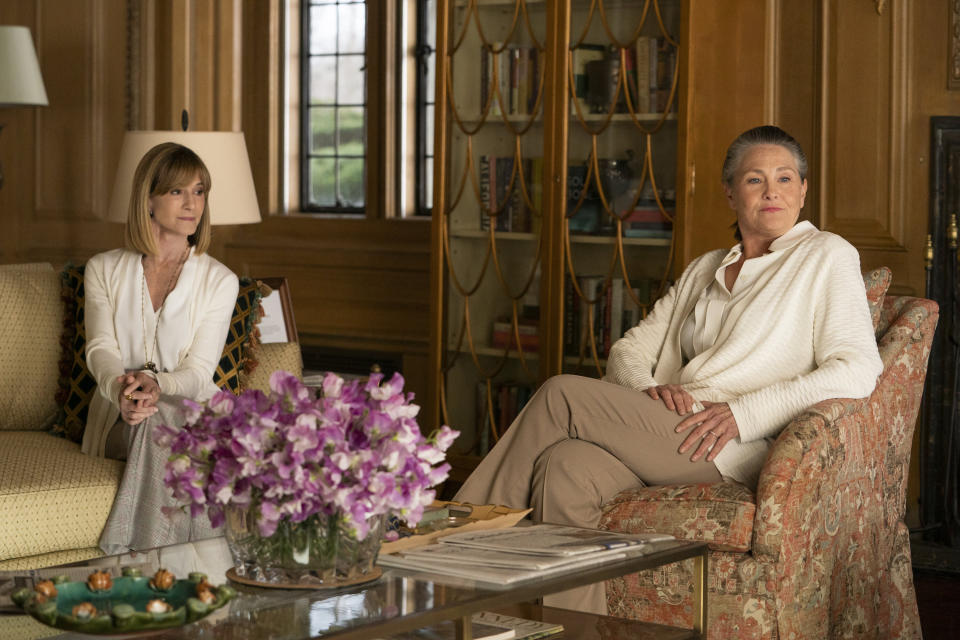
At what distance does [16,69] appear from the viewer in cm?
→ 486

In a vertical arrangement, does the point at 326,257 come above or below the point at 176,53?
below

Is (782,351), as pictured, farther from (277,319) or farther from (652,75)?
(277,319)

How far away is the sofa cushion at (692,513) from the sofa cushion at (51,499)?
1.15 meters

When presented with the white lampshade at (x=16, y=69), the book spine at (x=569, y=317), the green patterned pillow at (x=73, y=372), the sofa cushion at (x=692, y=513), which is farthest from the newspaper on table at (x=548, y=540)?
the white lampshade at (x=16, y=69)

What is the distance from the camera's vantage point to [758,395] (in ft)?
9.50

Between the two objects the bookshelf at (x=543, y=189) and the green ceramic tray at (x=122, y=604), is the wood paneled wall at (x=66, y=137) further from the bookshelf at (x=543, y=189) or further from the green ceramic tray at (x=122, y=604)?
the green ceramic tray at (x=122, y=604)

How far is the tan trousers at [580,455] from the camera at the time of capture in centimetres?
284

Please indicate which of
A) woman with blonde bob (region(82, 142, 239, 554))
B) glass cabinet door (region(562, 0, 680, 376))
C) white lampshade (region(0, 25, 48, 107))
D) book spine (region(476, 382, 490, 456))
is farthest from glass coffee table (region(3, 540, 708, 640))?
white lampshade (region(0, 25, 48, 107))

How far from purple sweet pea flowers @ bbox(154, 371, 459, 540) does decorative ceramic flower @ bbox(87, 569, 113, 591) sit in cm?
18

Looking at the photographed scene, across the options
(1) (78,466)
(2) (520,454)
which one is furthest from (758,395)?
(1) (78,466)

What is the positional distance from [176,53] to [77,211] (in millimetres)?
835

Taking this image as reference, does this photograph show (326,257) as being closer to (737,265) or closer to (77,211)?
(77,211)

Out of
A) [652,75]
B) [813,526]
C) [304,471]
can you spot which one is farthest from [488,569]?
[652,75]

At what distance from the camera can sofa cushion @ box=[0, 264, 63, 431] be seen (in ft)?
10.9
